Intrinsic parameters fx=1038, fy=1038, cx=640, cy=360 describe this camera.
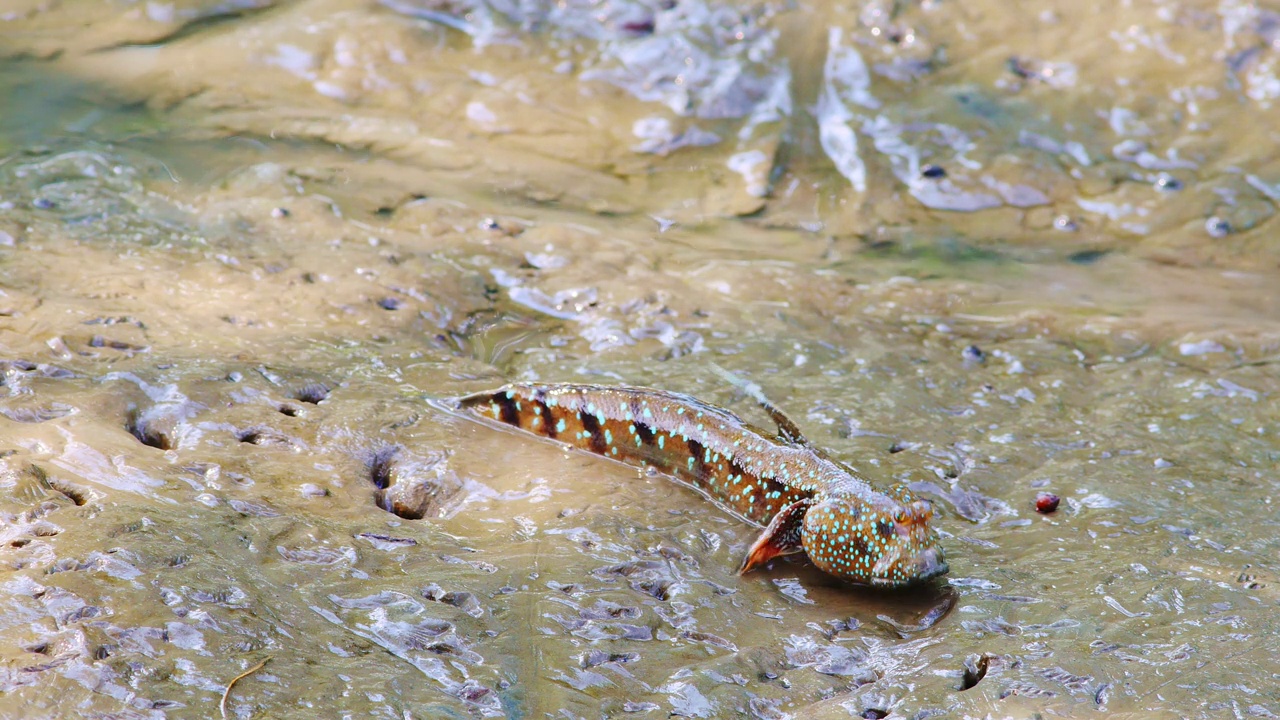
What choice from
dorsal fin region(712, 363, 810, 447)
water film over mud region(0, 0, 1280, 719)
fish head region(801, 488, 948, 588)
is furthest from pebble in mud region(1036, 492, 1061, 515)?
dorsal fin region(712, 363, 810, 447)

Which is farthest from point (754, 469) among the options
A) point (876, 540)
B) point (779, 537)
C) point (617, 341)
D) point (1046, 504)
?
point (617, 341)

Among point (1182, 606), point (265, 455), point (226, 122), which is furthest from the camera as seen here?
point (226, 122)

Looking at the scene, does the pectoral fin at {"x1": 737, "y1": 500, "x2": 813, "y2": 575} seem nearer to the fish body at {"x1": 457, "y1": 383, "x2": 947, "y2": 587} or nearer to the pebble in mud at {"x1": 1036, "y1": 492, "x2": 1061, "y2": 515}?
the fish body at {"x1": 457, "y1": 383, "x2": 947, "y2": 587}

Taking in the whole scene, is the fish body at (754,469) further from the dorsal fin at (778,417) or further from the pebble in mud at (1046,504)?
the pebble in mud at (1046,504)

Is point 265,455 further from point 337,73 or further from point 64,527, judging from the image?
point 337,73

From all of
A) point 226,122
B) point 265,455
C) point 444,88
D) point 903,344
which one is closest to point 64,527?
point 265,455

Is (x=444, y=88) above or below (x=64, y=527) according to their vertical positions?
above

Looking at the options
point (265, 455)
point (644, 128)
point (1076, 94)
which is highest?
point (1076, 94)
